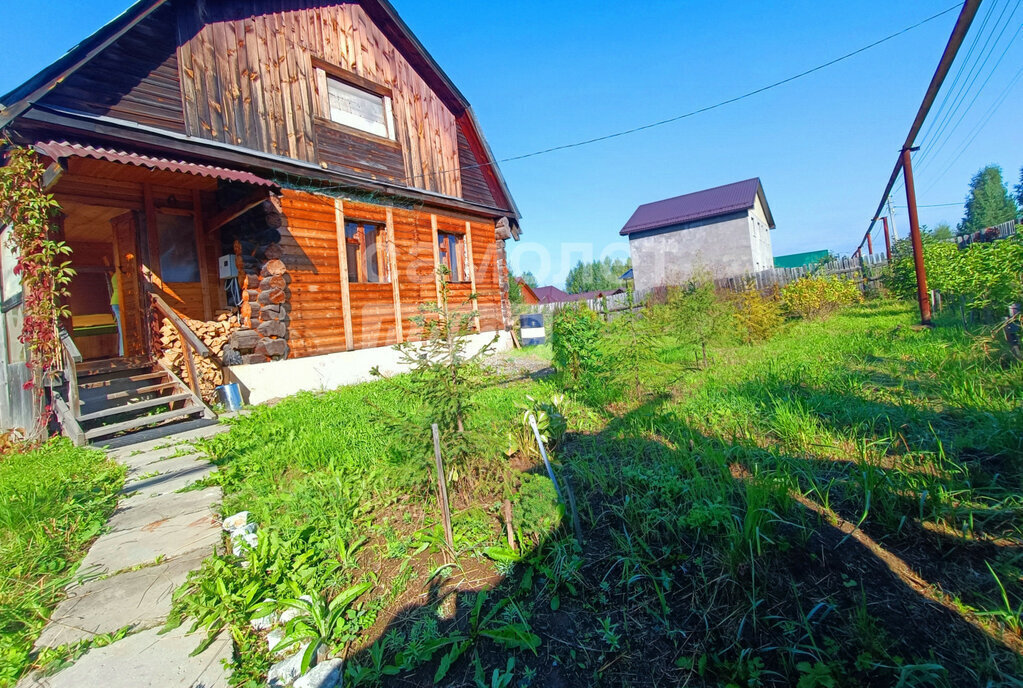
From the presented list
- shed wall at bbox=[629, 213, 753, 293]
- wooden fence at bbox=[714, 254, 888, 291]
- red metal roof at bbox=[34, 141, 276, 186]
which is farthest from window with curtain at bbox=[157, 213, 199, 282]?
shed wall at bbox=[629, 213, 753, 293]

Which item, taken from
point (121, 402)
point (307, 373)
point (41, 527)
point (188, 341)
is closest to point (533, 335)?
point (307, 373)

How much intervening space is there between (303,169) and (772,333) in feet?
28.0

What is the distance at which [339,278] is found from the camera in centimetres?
824

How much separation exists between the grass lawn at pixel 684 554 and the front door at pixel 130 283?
510cm

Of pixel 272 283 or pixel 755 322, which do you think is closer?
pixel 272 283

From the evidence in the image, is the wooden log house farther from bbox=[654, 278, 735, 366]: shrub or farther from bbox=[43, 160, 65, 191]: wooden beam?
bbox=[654, 278, 735, 366]: shrub

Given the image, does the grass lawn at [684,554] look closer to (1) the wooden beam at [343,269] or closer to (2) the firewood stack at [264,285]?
(2) the firewood stack at [264,285]

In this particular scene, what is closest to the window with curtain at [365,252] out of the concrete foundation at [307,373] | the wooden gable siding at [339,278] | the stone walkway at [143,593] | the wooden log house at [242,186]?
the wooden log house at [242,186]

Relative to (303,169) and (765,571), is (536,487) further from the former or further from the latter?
(303,169)

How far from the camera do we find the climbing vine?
5148 mm

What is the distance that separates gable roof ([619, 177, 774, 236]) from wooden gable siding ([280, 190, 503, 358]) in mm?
19825

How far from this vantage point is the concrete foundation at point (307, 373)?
271 inches

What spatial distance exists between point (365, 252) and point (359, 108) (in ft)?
9.30

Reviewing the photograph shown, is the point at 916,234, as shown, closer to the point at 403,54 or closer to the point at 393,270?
the point at 393,270
